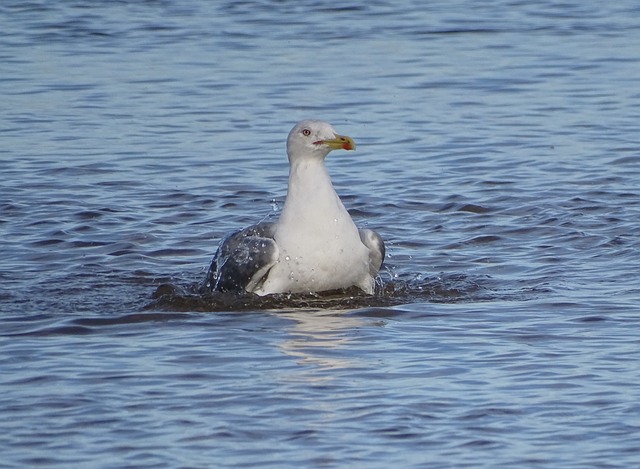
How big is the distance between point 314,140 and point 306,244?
638mm

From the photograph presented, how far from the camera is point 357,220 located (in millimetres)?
11594

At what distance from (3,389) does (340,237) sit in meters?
2.44

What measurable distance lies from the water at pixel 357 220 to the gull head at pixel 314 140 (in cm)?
85

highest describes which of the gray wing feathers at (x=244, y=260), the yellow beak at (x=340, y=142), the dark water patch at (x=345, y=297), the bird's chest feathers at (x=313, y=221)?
the yellow beak at (x=340, y=142)

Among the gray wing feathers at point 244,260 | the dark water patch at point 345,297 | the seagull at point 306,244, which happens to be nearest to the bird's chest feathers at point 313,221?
the seagull at point 306,244

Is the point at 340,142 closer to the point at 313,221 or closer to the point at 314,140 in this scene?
the point at 314,140

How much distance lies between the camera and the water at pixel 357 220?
670 centimetres

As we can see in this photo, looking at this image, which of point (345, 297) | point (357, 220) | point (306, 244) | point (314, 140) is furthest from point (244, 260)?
point (357, 220)

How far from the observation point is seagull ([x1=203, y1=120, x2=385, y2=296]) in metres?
9.01

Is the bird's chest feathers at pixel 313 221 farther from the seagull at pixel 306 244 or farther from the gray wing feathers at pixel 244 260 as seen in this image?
the gray wing feathers at pixel 244 260

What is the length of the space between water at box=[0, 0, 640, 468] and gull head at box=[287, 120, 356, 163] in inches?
33.3

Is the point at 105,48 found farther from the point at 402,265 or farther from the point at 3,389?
the point at 3,389

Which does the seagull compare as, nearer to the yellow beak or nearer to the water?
the yellow beak

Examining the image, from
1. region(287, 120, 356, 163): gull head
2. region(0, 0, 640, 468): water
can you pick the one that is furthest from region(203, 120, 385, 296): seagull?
region(0, 0, 640, 468): water
